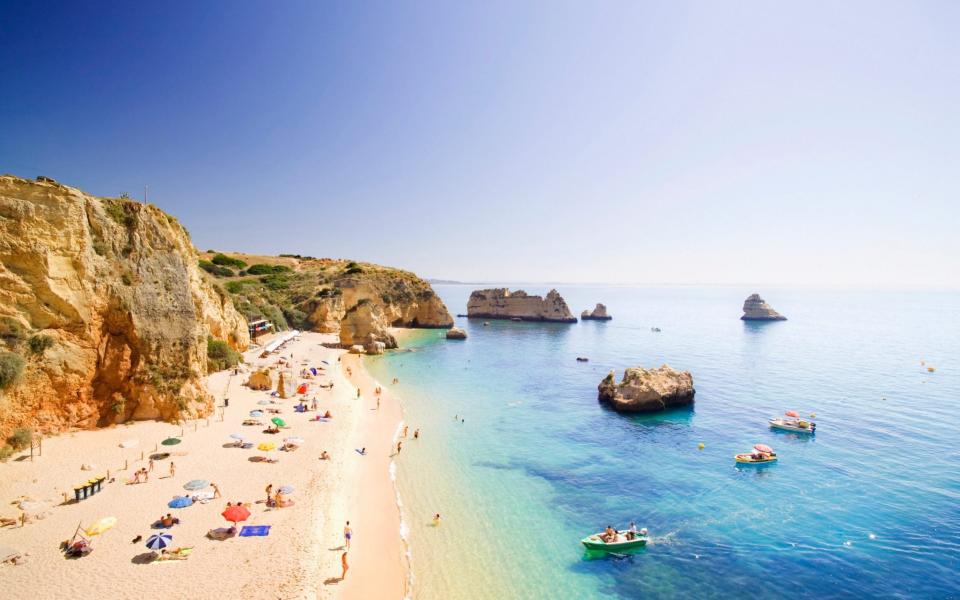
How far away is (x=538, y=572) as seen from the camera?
14.8 meters

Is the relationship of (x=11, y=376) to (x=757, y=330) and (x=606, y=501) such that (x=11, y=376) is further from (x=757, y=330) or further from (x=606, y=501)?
(x=757, y=330)

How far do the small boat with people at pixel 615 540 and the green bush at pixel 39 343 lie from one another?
23679mm

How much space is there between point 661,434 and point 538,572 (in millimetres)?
17356

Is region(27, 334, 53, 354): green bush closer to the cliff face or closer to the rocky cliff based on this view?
the cliff face

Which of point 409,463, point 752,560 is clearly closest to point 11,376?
point 409,463

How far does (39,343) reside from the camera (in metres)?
18.0

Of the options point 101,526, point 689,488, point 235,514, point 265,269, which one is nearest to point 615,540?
point 689,488

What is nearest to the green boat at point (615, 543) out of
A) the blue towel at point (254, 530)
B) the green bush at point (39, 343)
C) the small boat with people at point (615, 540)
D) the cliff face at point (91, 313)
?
the small boat with people at point (615, 540)

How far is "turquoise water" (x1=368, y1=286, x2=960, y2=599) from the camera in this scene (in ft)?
48.4

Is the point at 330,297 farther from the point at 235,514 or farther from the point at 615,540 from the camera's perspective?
the point at 615,540

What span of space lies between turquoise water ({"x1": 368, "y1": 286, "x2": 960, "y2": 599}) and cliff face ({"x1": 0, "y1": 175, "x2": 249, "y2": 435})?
13758 millimetres

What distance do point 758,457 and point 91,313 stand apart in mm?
35351

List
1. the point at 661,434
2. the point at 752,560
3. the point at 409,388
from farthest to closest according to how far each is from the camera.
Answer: the point at 409,388 < the point at 661,434 < the point at 752,560

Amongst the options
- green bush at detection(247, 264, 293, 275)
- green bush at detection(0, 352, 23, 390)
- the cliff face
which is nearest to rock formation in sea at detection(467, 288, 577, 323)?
green bush at detection(247, 264, 293, 275)
